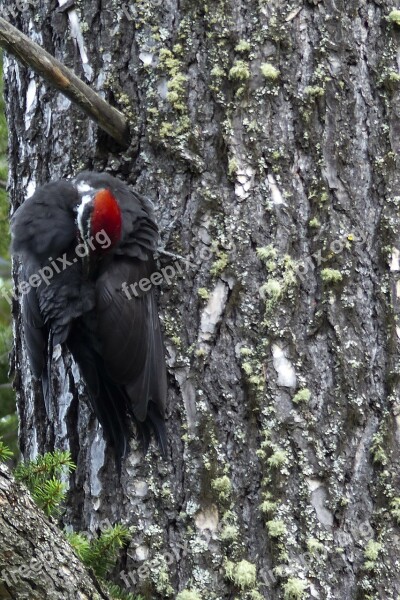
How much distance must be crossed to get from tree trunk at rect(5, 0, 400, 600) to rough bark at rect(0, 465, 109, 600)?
0.51 m

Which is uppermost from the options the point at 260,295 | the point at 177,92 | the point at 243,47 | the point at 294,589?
the point at 243,47

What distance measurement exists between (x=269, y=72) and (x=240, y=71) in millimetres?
91

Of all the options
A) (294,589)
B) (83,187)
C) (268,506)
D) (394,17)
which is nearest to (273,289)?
(268,506)

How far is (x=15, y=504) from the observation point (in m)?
1.89

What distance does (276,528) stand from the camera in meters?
2.38

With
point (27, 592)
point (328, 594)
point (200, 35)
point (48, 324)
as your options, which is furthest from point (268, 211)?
point (27, 592)

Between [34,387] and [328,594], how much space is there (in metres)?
1.24

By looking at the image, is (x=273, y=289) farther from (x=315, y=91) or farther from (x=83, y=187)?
(x=83, y=187)

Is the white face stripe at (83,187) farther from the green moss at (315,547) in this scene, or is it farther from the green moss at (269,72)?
the green moss at (315,547)

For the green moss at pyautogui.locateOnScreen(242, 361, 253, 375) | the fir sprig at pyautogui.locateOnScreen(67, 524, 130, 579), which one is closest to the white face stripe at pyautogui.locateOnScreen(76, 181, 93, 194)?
the green moss at pyautogui.locateOnScreen(242, 361, 253, 375)

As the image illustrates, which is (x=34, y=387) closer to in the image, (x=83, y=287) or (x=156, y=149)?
(x=83, y=287)

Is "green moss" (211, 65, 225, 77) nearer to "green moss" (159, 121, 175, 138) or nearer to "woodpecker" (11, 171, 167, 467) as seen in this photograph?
"green moss" (159, 121, 175, 138)

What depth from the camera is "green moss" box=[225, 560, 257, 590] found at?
2348mm

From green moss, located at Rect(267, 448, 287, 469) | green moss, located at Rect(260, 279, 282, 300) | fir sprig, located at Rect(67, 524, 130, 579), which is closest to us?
fir sprig, located at Rect(67, 524, 130, 579)
